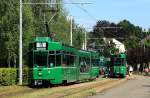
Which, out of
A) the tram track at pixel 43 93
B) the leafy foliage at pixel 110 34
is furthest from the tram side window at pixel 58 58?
the leafy foliage at pixel 110 34

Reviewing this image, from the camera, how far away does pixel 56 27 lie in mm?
71000

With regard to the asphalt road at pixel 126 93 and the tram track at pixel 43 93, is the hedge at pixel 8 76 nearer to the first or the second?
the tram track at pixel 43 93

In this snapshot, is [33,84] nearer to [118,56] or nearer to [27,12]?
[27,12]

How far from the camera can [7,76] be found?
38.7m

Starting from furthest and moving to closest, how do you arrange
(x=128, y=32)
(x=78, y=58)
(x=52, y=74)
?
(x=128, y=32) < (x=78, y=58) < (x=52, y=74)

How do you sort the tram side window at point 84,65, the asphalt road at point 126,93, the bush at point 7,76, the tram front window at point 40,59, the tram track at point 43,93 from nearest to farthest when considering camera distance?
the tram track at point 43,93, the asphalt road at point 126,93, the tram front window at point 40,59, the bush at point 7,76, the tram side window at point 84,65

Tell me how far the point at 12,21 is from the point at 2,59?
6866 mm

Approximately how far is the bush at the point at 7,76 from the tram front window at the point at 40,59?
2.31 m

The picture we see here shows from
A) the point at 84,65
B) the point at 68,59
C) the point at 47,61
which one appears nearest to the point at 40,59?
the point at 47,61

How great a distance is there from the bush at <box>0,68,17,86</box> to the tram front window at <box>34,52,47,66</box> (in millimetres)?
2313

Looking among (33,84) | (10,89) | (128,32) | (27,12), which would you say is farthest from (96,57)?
(128,32)

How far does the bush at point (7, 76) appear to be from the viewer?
A: 1506 inches

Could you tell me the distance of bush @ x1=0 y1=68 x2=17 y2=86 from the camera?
38259 millimetres

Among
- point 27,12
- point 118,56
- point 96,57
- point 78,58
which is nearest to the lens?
point 78,58
